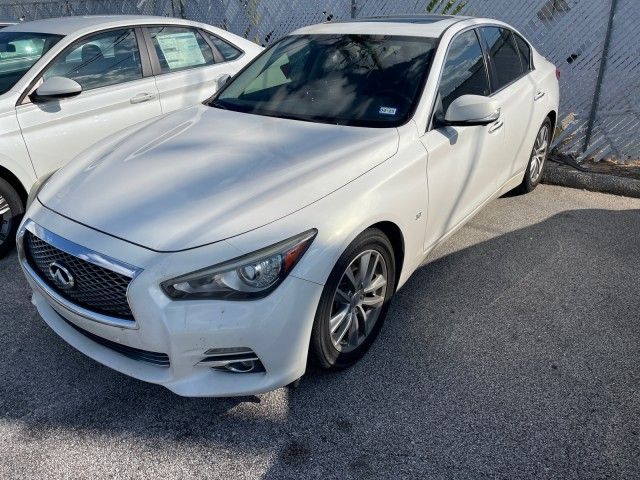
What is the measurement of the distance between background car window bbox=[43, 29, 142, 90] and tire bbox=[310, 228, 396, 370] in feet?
9.93

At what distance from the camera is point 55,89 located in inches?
157

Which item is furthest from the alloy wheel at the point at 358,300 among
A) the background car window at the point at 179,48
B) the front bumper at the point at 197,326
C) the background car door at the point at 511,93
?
the background car window at the point at 179,48

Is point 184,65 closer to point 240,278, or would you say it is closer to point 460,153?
point 460,153

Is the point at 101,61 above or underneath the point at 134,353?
above

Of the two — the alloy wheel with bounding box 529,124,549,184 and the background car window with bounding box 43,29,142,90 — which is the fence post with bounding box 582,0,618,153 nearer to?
the alloy wheel with bounding box 529,124,549,184

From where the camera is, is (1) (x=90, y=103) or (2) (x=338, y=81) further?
(1) (x=90, y=103)

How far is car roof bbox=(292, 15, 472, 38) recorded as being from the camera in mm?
3516

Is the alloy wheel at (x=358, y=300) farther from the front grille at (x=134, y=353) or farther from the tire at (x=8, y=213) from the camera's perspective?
the tire at (x=8, y=213)

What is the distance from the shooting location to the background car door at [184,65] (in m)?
4.91

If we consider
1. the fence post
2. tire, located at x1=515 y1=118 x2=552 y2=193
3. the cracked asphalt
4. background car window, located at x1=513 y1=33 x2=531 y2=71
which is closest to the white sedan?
the cracked asphalt

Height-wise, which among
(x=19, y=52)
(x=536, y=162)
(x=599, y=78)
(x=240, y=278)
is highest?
(x=19, y=52)

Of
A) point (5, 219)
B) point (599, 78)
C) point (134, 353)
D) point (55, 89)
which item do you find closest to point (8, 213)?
point (5, 219)

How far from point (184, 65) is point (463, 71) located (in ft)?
8.98

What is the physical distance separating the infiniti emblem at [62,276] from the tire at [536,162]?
12.7 ft
